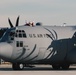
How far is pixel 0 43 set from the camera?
3231 cm

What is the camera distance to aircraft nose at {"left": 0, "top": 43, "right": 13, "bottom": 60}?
3184 centimetres

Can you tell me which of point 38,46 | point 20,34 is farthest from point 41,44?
point 20,34

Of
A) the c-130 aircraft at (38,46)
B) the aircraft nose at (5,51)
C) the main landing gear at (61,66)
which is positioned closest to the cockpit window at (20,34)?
the c-130 aircraft at (38,46)

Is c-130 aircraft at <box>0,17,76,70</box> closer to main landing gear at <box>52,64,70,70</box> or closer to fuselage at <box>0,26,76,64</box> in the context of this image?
fuselage at <box>0,26,76,64</box>

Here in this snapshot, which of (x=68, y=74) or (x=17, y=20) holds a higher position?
(x=17, y=20)

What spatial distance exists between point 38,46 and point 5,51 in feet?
10.1

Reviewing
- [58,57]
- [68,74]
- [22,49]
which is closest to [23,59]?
[22,49]

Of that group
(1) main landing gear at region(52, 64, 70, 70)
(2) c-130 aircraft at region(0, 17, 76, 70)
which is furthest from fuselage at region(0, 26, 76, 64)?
(1) main landing gear at region(52, 64, 70, 70)

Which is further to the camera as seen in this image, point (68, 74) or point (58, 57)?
point (58, 57)

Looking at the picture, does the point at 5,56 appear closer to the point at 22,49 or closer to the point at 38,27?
the point at 22,49

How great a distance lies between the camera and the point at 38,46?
108 ft

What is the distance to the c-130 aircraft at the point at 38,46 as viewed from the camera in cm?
3231

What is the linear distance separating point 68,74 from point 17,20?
1205cm

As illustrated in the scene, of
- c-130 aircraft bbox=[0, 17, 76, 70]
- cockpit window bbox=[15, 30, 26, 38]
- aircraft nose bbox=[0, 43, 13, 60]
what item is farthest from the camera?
cockpit window bbox=[15, 30, 26, 38]
